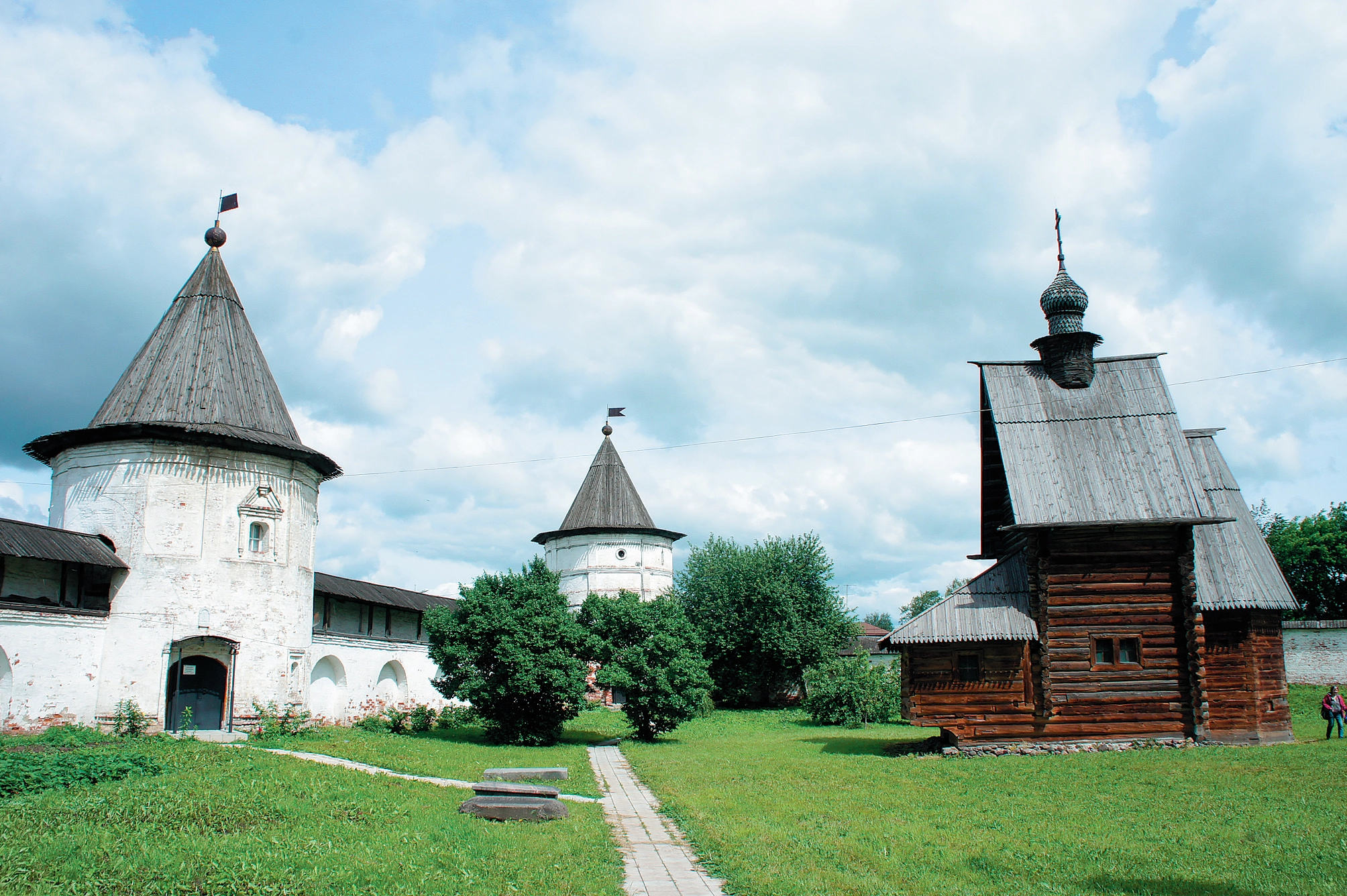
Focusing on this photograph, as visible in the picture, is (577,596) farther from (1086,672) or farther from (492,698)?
(1086,672)

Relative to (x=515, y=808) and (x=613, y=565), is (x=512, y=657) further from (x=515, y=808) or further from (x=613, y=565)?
(x=613, y=565)

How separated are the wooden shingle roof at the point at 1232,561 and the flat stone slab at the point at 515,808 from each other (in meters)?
15.1

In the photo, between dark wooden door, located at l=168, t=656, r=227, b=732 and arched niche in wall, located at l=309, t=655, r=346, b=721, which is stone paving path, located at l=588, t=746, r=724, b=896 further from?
arched niche in wall, located at l=309, t=655, r=346, b=721

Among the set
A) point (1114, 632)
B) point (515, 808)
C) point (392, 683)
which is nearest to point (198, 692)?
point (392, 683)

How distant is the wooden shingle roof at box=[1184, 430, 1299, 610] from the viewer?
18.9 meters

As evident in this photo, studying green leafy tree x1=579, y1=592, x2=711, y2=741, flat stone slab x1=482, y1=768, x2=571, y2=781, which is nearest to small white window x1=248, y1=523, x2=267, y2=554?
green leafy tree x1=579, y1=592, x2=711, y2=741

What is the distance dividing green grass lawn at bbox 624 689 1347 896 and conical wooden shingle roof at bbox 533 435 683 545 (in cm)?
2374

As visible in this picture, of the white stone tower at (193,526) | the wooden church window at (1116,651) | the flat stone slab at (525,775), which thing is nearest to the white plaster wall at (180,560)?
the white stone tower at (193,526)

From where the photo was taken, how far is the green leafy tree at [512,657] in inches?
849

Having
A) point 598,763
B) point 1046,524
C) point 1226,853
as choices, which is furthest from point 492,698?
point 1226,853

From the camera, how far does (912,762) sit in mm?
16891

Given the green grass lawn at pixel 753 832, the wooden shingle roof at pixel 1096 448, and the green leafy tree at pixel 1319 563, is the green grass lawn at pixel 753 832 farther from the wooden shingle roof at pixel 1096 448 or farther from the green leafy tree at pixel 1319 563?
the green leafy tree at pixel 1319 563

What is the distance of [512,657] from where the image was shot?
21266 millimetres

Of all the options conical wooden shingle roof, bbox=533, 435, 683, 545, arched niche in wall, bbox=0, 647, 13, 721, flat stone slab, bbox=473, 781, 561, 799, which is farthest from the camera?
conical wooden shingle roof, bbox=533, 435, 683, 545
